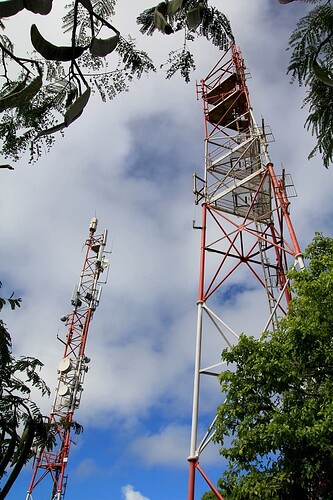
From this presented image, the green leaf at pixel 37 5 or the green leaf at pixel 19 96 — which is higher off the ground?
the green leaf at pixel 19 96

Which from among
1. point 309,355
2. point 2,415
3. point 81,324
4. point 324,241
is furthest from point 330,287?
A: point 81,324

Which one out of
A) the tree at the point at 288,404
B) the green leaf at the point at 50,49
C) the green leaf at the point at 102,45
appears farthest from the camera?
the tree at the point at 288,404

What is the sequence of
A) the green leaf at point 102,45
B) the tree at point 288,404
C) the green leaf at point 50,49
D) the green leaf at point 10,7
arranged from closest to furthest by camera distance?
the green leaf at point 10,7 → the green leaf at point 50,49 → the green leaf at point 102,45 → the tree at point 288,404

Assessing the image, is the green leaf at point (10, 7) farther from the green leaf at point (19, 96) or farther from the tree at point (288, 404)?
the tree at point (288, 404)

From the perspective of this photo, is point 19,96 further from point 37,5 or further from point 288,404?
point 288,404

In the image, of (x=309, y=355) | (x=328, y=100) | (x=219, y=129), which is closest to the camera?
(x=328, y=100)

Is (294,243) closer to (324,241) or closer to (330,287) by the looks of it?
(324,241)

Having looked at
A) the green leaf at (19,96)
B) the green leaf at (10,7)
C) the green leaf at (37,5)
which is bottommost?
the green leaf at (10,7)

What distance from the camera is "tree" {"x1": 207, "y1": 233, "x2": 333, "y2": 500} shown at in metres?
5.79

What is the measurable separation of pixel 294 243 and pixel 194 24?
7.15 meters

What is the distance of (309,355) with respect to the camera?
644cm

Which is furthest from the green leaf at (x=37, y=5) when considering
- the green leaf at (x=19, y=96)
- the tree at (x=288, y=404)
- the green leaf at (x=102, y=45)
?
the tree at (x=288, y=404)

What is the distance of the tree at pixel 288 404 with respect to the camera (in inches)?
228

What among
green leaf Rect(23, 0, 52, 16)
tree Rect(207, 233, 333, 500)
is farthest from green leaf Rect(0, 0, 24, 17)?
tree Rect(207, 233, 333, 500)
